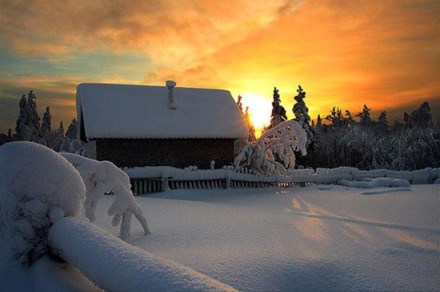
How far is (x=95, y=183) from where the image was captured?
5.71 meters

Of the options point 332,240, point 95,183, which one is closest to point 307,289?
point 332,240

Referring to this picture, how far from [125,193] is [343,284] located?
3.64 meters

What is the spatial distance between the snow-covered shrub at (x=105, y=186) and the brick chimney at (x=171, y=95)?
1605cm

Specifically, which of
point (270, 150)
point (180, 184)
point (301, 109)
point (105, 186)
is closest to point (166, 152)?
point (180, 184)

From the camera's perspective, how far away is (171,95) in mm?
22094

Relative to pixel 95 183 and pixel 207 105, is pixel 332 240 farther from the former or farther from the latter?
pixel 207 105

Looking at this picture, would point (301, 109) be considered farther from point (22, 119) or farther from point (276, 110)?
point (22, 119)

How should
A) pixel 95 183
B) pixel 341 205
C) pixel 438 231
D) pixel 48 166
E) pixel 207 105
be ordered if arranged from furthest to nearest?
pixel 207 105 < pixel 341 205 < pixel 438 231 < pixel 95 183 < pixel 48 166

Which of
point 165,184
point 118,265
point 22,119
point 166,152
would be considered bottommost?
point 165,184

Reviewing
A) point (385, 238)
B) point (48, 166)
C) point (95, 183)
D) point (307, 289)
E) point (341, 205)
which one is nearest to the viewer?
point (48, 166)

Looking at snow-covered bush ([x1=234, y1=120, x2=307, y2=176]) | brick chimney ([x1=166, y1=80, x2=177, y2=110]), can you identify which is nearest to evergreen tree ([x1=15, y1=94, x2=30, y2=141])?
brick chimney ([x1=166, y1=80, x2=177, y2=110])

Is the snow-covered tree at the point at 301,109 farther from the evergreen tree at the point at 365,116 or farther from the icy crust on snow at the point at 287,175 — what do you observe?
the evergreen tree at the point at 365,116

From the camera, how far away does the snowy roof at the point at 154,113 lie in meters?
19.2

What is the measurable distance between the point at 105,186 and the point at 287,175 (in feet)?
51.8
